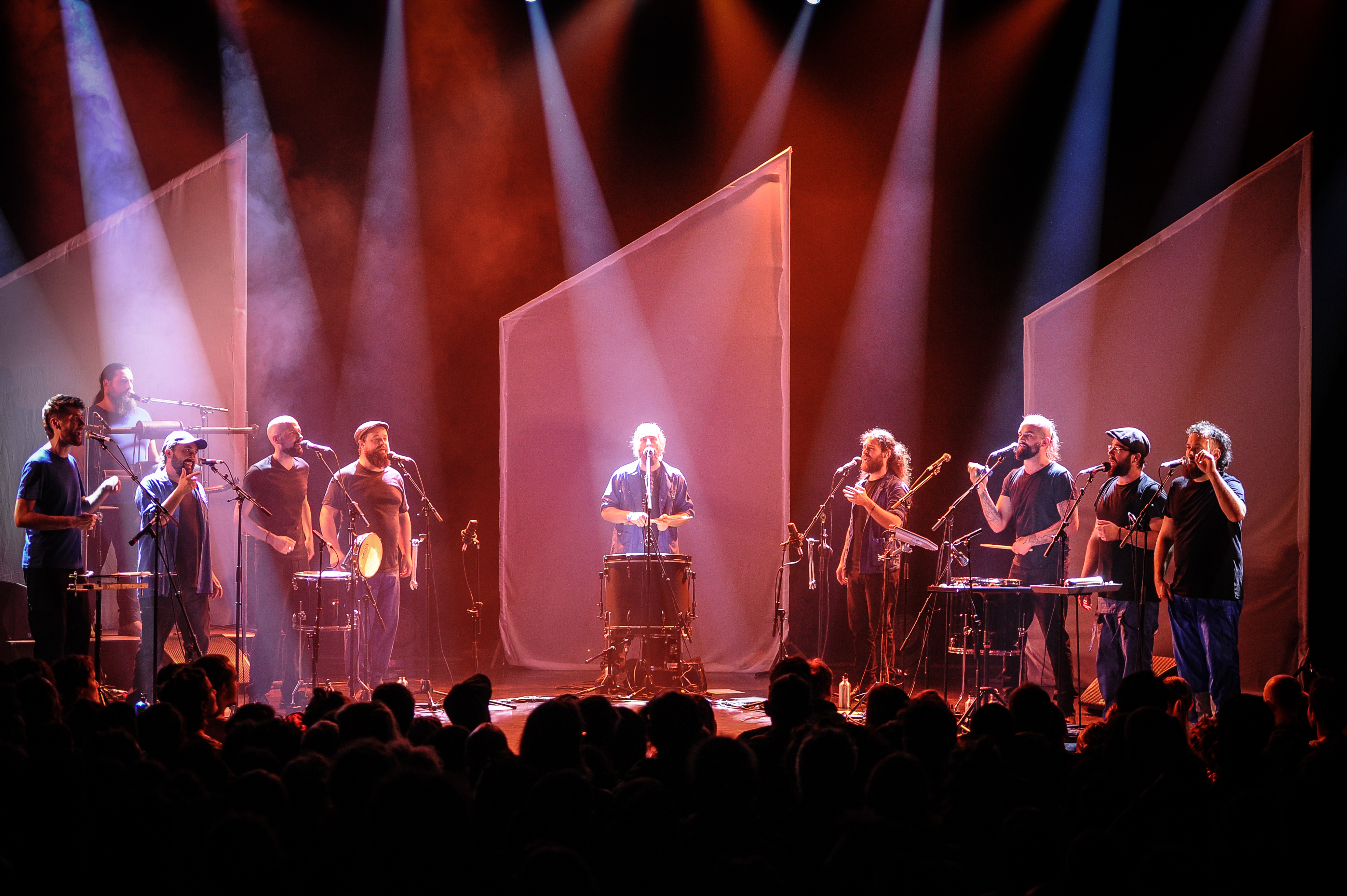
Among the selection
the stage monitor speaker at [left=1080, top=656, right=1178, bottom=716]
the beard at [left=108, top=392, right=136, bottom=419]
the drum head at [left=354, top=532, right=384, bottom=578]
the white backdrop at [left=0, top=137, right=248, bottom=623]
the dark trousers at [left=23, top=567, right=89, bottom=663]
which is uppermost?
the white backdrop at [left=0, top=137, right=248, bottom=623]

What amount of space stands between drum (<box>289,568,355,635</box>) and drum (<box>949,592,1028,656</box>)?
4295mm

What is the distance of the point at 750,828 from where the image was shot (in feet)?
7.91

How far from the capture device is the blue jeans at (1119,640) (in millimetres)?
7223

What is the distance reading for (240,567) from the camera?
6883 millimetres

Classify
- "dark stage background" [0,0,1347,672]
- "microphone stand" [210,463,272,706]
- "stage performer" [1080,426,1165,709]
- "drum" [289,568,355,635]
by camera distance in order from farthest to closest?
"dark stage background" [0,0,1347,672] → "drum" [289,568,355,635] → "stage performer" [1080,426,1165,709] → "microphone stand" [210,463,272,706]

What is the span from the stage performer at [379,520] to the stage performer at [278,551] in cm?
27

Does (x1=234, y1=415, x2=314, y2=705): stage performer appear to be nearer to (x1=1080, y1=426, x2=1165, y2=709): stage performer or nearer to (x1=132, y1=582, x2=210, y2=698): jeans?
(x1=132, y1=582, x2=210, y2=698): jeans

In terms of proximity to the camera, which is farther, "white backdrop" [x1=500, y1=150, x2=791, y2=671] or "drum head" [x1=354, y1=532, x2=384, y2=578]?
"white backdrop" [x1=500, y1=150, x2=791, y2=671]

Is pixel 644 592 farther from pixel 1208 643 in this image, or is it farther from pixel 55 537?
pixel 55 537

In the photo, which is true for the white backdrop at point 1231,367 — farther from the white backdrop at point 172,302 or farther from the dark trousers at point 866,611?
the white backdrop at point 172,302

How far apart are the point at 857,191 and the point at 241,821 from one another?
30.5 ft

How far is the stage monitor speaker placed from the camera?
764 cm

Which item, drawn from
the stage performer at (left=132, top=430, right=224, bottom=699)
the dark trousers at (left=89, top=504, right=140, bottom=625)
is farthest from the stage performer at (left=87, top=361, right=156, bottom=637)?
the stage performer at (left=132, top=430, right=224, bottom=699)

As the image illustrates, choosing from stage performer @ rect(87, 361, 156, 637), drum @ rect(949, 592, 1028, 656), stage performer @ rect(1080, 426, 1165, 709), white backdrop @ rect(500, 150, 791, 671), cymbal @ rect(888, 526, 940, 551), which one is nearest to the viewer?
cymbal @ rect(888, 526, 940, 551)
